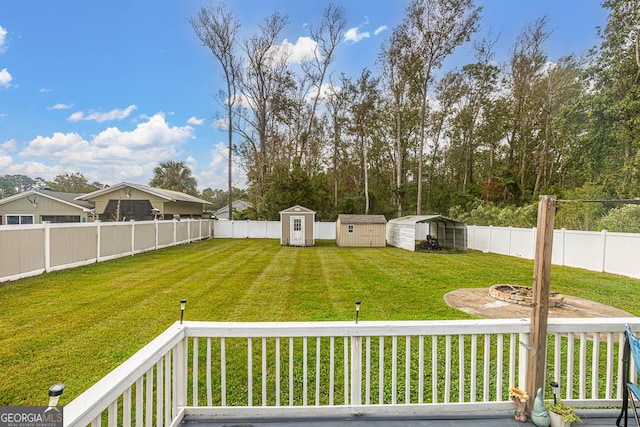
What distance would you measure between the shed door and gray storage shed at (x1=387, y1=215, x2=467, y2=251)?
4704 millimetres

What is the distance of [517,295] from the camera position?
5406 mm

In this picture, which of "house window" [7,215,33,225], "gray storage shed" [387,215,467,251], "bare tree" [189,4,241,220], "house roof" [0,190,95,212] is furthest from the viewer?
"bare tree" [189,4,241,220]

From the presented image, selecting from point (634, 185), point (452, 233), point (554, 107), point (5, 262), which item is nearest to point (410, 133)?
point (554, 107)

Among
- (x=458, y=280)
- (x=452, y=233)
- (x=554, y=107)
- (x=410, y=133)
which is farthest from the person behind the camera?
(x=410, y=133)

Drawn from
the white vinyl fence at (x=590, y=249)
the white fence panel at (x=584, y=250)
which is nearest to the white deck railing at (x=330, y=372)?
the white vinyl fence at (x=590, y=249)

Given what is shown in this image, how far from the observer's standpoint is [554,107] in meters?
18.2

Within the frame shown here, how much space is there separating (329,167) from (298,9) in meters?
10.9

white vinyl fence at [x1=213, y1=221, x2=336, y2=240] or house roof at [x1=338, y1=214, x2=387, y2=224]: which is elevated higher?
house roof at [x1=338, y1=214, x2=387, y2=224]

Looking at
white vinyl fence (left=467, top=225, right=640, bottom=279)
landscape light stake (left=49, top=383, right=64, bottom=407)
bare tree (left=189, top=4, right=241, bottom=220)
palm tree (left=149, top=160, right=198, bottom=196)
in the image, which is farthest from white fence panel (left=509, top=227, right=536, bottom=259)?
palm tree (left=149, top=160, right=198, bottom=196)

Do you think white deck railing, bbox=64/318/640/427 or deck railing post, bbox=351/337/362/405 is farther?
deck railing post, bbox=351/337/362/405

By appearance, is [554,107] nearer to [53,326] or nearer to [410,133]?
[410,133]

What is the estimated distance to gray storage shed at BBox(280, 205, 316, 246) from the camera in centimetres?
1457

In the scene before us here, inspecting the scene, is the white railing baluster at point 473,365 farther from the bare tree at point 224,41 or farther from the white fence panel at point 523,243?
the bare tree at point 224,41

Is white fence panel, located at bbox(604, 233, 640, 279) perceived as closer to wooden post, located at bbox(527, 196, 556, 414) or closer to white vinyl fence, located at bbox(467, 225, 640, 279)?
white vinyl fence, located at bbox(467, 225, 640, 279)
